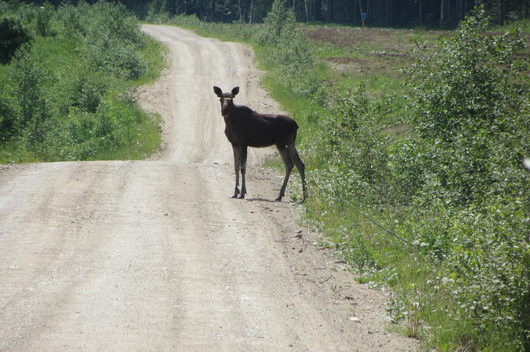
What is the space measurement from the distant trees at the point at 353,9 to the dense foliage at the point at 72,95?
50154mm

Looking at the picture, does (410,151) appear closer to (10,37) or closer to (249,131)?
(249,131)

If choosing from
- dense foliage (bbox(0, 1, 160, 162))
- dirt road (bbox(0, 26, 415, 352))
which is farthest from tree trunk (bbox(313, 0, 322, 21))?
dirt road (bbox(0, 26, 415, 352))

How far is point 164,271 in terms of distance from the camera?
33.9 ft

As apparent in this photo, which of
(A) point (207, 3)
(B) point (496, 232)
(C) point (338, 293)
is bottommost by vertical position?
(C) point (338, 293)

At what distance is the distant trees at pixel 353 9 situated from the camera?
83.1m

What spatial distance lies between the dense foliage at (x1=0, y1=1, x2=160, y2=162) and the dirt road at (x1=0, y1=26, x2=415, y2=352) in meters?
7.38

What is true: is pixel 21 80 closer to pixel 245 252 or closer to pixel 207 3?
pixel 245 252

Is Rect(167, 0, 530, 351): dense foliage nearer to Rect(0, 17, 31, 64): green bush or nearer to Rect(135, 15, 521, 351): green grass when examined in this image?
Rect(135, 15, 521, 351): green grass

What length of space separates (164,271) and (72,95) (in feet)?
80.0

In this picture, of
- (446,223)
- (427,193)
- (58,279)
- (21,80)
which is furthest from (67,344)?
(21,80)

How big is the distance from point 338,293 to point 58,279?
418 cm

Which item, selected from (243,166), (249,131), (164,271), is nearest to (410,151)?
(249,131)

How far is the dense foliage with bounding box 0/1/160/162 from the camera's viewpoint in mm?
26875

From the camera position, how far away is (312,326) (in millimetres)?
8602
